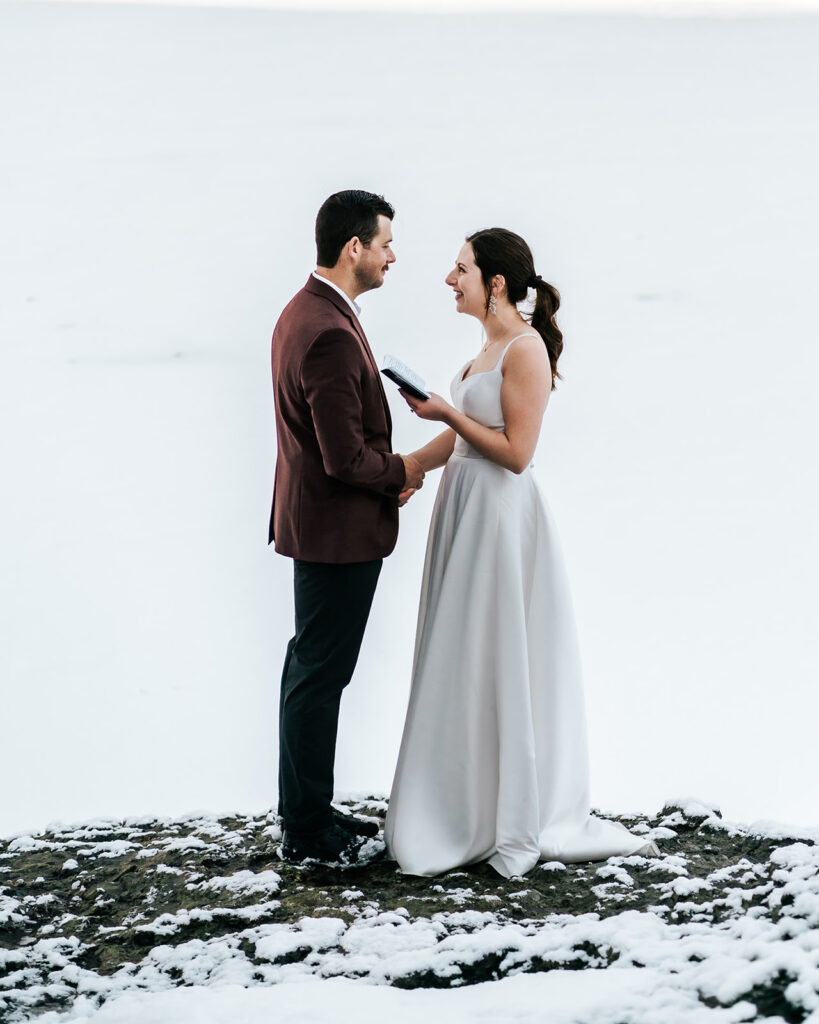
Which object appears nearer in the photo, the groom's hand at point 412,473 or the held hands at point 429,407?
the held hands at point 429,407

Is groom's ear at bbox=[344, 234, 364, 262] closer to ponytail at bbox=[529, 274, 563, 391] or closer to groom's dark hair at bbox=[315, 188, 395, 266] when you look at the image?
groom's dark hair at bbox=[315, 188, 395, 266]

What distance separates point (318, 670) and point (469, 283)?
1.09 meters

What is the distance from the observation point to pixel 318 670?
300 cm

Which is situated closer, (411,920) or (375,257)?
(411,920)

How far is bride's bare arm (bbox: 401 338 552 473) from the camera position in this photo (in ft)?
9.58

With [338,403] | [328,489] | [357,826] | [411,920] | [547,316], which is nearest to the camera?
[411,920]

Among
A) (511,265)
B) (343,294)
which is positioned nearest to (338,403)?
(343,294)

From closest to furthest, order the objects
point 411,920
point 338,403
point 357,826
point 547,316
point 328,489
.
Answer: point 411,920 → point 338,403 → point 328,489 → point 547,316 → point 357,826

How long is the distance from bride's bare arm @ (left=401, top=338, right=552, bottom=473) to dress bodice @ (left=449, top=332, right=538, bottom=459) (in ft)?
0.09

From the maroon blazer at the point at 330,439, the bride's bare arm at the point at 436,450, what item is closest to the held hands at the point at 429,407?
the maroon blazer at the point at 330,439

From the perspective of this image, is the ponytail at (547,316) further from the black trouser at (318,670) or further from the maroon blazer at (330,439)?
the black trouser at (318,670)

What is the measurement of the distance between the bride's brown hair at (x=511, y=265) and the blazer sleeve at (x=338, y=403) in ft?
1.37

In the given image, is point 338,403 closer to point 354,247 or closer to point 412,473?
point 412,473

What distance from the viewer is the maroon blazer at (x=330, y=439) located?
2.85 meters
